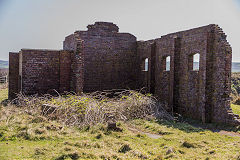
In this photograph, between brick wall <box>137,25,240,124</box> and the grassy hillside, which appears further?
brick wall <box>137,25,240,124</box>

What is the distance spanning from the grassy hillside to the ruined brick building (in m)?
2.12

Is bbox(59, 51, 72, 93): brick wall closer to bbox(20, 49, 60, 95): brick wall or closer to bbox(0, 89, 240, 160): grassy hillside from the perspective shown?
bbox(20, 49, 60, 95): brick wall

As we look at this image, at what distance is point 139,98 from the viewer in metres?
11.6

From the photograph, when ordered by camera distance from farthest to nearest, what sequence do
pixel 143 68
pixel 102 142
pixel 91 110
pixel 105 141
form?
pixel 143 68 → pixel 91 110 → pixel 105 141 → pixel 102 142

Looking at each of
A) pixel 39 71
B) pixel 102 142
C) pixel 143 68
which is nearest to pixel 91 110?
pixel 102 142

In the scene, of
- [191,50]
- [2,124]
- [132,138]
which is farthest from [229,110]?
[2,124]

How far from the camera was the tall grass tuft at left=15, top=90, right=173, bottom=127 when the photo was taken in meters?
9.43

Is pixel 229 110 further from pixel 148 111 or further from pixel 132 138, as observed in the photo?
pixel 132 138

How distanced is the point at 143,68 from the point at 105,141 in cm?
989

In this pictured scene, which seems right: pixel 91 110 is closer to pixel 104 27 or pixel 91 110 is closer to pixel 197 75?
pixel 197 75

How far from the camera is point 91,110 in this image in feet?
31.4

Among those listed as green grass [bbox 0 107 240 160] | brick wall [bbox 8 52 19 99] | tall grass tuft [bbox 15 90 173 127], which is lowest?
green grass [bbox 0 107 240 160]

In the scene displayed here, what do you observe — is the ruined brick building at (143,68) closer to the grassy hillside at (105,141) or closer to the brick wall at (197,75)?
the brick wall at (197,75)

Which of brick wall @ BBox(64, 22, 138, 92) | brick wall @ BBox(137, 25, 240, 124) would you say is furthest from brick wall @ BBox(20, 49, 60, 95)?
brick wall @ BBox(137, 25, 240, 124)
